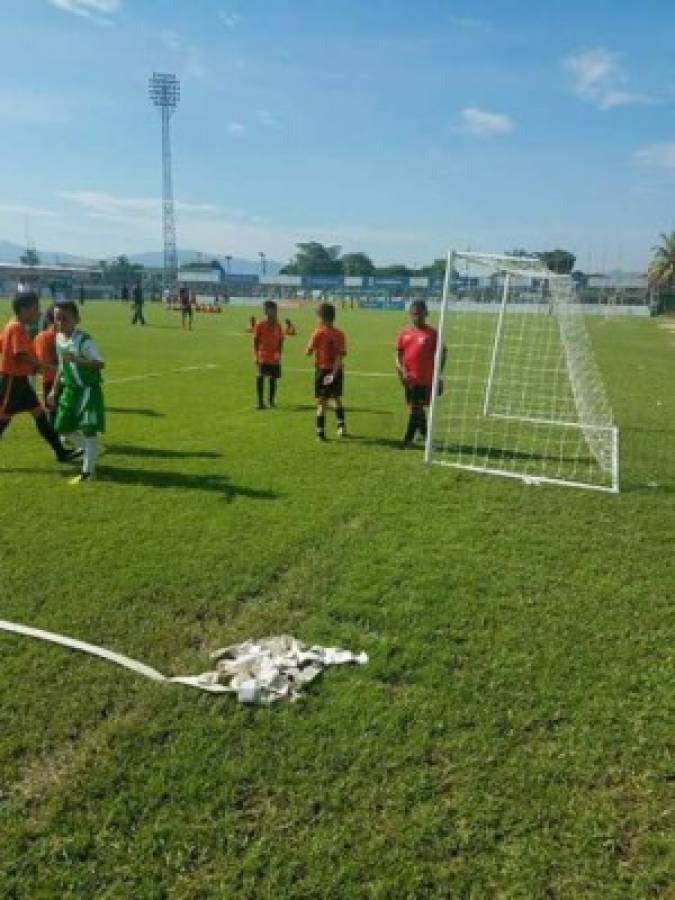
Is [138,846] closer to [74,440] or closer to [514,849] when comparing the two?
[514,849]

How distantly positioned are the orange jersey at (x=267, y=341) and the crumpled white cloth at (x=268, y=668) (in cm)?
782

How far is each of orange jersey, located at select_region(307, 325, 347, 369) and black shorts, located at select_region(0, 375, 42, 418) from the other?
3.48 metres

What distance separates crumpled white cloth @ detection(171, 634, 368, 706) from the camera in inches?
143

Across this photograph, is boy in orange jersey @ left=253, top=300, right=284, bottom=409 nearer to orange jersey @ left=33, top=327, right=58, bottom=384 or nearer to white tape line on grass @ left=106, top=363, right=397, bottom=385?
orange jersey @ left=33, top=327, right=58, bottom=384

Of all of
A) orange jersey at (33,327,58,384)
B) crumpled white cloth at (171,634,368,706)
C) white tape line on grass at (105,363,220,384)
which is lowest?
white tape line on grass at (105,363,220,384)

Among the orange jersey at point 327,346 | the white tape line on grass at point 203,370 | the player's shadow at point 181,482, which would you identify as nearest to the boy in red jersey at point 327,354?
the orange jersey at point 327,346

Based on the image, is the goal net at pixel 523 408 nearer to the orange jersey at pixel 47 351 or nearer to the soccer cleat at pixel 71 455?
the soccer cleat at pixel 71 455

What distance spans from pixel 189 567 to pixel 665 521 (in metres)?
4.31

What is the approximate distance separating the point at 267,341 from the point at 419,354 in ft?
11.0

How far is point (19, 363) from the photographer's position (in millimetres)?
7430

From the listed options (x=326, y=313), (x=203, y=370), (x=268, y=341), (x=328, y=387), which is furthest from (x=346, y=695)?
(x=203, y=370)

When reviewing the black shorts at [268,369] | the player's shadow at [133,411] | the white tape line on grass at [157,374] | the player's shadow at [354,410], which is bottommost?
the white tape line on grass at [157,374]

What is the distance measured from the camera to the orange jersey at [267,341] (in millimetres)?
11383

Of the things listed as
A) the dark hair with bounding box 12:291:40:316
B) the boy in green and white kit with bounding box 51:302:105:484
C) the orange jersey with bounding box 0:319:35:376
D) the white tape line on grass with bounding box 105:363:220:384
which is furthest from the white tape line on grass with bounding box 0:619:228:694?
the white tape line on grass with bounding box 105:363:220:384
